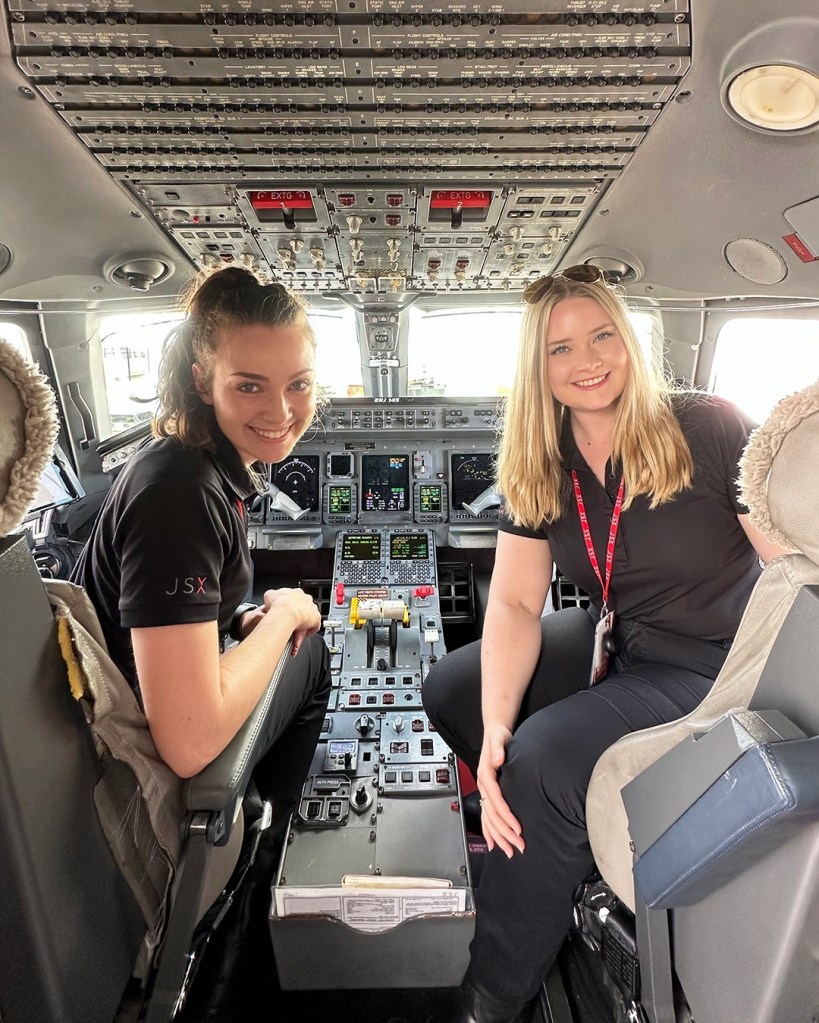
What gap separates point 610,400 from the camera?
1.54 metres

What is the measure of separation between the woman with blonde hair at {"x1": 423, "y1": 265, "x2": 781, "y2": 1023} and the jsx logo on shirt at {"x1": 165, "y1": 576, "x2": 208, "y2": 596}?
2.54 feet

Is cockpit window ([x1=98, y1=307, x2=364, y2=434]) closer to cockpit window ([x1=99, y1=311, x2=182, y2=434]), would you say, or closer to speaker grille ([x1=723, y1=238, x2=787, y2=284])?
cockpit window ([x1=99, y1=311, x2=182, y2=434])

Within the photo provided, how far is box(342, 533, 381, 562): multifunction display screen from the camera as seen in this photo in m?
3.43

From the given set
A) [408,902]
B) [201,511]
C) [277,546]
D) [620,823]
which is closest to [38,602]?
[201,511]

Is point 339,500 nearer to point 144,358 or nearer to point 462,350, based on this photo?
point 462,350

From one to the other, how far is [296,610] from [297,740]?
2.34 feet

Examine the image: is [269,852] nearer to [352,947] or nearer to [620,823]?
[352,947]

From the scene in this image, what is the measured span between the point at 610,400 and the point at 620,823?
3.31 feet

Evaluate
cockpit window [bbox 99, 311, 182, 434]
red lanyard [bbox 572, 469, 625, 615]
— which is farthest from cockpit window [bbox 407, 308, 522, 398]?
red lanyard [bbox 572, 469, 625, 615]

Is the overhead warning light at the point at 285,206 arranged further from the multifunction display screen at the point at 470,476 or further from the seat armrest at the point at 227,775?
the multifunction display screen at the point at 470,476

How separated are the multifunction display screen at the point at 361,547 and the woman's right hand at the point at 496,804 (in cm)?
209

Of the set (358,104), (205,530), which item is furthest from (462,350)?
(205,530)

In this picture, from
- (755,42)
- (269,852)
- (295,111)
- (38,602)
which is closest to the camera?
(38,602)

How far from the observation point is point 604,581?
152 centimetres
